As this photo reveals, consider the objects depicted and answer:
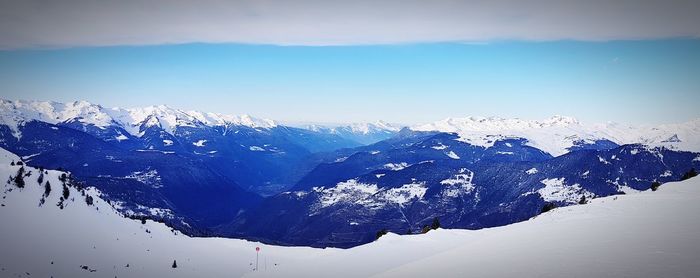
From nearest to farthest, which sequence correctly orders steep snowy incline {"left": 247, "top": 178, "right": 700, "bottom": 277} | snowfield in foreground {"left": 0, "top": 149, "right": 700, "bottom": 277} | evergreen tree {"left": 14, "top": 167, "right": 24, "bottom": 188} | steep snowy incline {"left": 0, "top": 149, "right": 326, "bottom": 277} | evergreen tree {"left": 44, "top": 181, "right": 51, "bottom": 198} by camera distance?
steep snowy incline {"left": 247, "top": 178, "right": 700, "bottom": 277}, snowfield in foreground {"left": 0, "top": 149, "right": 700, "bottom": 277}, steep snowy incline {"left": 0, "top": 149, "right": 326, "bottom": 277}, evergreen tree {"left": 14, "top": 167, "right": 24, "bottom": 188}, evergreen tree {"left": 44, "top": 181, "right": 51, "bottom": 198}

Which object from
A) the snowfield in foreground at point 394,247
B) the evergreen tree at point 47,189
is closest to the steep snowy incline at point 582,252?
Answer: the snowfield in foreground at point 394,247

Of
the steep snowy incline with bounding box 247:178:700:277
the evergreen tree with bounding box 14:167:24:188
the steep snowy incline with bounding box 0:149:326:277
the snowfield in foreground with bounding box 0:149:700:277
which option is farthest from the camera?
the evergreen tree with bounding box 14:167:24:188

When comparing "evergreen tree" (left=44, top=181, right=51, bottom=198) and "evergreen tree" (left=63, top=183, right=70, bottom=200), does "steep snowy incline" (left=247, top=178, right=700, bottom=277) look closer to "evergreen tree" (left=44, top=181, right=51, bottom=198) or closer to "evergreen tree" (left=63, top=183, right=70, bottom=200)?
"evergreen tree" (left=44, top=181, right=51, bottom=198)

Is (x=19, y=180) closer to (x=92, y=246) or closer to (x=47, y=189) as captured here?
(x=47, y=189)

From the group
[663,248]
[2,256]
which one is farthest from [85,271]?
[663,248]

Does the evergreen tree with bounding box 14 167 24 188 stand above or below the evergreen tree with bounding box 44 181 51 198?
above

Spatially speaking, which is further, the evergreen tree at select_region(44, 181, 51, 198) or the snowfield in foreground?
the evergreen tree at select_region(44, 181, 51, 198)

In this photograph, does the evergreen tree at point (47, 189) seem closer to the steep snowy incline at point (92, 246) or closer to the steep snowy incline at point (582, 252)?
the steep snowy incline at point (92, 246)

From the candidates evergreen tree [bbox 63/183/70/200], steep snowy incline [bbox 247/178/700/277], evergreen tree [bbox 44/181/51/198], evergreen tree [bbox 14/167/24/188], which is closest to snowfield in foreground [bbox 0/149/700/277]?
steep snowy incline [bbox 247/178/700/277]

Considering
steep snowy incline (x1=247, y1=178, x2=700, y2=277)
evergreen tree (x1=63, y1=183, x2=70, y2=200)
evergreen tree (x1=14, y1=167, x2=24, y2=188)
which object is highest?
evergreen tree (x1=14, y1=167, x2=24, y2=188)
